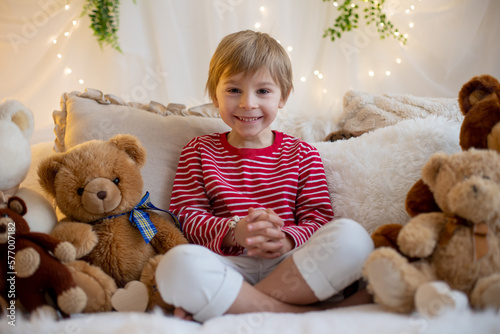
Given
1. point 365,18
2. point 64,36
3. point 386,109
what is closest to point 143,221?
point 386,109

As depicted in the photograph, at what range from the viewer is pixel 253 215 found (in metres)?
0.90

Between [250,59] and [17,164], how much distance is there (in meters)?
0.62

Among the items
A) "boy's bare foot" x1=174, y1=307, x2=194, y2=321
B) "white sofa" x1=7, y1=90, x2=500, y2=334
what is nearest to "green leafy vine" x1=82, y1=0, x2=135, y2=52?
"white sofa" x1=7, y1=90, x2=500, y2=334

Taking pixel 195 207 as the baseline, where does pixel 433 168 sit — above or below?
above

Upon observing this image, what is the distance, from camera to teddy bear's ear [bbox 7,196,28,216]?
0.82m

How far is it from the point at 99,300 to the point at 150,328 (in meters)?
0.22

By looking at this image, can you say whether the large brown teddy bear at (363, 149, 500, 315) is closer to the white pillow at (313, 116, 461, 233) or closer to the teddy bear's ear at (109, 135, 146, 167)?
the white pillow at (313, 116, 461, 233)

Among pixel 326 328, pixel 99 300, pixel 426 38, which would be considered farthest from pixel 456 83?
pixel 99 300

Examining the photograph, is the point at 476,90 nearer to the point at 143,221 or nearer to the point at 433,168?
the point at 433,168

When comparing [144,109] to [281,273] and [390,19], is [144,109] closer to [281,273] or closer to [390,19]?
[281,273]

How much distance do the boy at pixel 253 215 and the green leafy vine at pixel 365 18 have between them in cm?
57

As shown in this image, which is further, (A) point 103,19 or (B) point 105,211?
(A) point 103,19

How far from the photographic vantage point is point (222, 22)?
163 cm

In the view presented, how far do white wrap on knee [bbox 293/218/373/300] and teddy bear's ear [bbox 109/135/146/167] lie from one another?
45 cm
